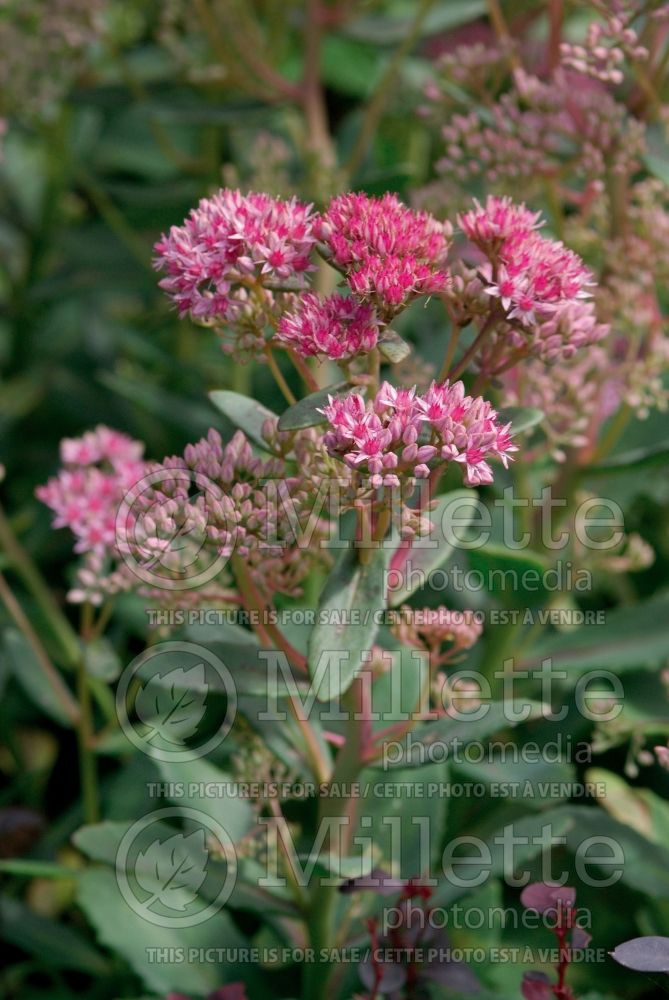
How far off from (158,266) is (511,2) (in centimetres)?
108

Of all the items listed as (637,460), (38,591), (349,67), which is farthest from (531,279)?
(349,67)

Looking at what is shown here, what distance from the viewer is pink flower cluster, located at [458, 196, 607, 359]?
75cm

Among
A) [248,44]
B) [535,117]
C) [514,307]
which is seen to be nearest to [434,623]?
[514,307]

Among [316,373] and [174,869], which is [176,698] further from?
[316,373]

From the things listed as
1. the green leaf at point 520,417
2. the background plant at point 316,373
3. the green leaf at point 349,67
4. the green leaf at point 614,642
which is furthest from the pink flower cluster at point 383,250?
the green leaf at point 349,67

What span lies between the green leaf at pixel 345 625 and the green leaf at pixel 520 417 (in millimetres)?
155

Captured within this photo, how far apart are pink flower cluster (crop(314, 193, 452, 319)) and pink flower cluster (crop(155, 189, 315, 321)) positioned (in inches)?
0.9

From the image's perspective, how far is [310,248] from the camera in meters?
0.79

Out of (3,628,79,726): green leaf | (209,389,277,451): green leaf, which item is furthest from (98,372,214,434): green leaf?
(209,389,277,451): green leaf

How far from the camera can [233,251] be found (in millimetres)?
759

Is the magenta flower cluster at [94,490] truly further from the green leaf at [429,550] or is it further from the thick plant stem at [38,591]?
the green leaf at [429,550]

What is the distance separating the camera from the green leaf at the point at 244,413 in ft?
2.89

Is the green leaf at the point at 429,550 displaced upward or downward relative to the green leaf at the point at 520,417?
downward

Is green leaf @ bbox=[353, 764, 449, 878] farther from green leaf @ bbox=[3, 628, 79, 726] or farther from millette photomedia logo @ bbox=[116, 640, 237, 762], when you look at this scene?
green leaf @ bbox=[3, 628, 79, 726]
